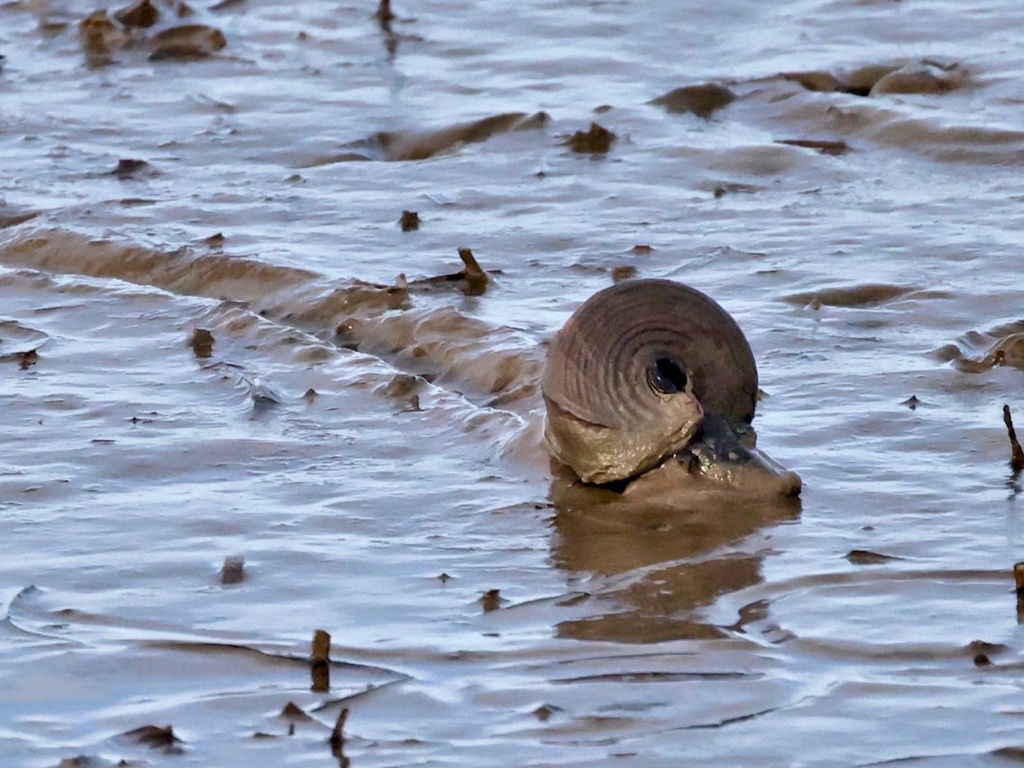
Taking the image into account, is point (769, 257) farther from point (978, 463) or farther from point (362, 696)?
point (362, 696)

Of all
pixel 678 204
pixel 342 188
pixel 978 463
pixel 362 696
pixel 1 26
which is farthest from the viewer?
pixel 1 26

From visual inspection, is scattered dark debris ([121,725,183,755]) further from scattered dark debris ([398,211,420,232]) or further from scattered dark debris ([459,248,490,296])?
scattered dark debris ([398,211,420,232])

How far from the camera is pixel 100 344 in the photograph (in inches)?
303

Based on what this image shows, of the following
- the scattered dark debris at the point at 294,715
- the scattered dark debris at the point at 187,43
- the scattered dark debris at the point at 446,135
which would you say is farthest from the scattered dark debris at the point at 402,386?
the scattered dark debris at the point at 187,43

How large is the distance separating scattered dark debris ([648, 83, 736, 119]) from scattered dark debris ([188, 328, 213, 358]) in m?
3.89

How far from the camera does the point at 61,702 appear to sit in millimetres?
4504

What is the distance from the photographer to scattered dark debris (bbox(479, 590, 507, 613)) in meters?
5.00

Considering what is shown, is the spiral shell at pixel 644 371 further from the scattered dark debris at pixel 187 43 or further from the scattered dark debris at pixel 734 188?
the scattered dark debris at pixel 187 43

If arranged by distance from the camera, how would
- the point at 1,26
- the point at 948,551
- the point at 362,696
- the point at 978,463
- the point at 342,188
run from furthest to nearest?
the point at 1,26, the point at 342,188, the point at 978,463, the point at 948,551, the point at 362,696

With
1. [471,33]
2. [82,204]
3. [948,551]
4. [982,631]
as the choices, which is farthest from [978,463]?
[471,33]

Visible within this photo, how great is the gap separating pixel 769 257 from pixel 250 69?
5.09 metres

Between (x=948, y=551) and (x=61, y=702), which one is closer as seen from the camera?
(x=61, y=702)

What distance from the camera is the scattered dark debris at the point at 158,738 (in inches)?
166

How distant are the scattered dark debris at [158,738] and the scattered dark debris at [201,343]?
338 cm
